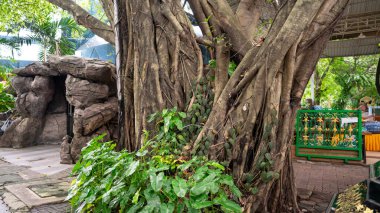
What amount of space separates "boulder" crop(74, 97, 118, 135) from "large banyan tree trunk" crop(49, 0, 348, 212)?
3186mm

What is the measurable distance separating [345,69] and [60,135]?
15314 millimetres

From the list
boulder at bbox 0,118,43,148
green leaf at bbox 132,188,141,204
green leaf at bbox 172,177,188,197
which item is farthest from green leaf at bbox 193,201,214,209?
Result: boulder at bbox 0,118,43,148

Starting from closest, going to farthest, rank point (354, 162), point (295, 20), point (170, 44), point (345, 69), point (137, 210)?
point (137, 210) → point (295, 20) → point (170, 44) → point (354, 162) → point (345, 69)

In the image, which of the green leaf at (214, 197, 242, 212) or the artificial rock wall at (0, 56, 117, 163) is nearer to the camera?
the green leaf at (214, 197, 242, 212)

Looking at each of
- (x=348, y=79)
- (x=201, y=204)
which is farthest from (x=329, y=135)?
(x=348, y=79)

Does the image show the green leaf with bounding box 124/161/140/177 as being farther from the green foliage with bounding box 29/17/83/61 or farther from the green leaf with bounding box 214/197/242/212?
the green foliage with bounding box 29/17/83/61

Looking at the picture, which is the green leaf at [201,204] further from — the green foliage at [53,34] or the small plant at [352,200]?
the green foliage at [53,34]

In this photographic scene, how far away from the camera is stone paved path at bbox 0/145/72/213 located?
3697 mm

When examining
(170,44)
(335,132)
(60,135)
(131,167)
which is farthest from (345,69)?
(131,167)

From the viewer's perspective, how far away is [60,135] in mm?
9688

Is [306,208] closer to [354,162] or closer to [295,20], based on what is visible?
[295,20]

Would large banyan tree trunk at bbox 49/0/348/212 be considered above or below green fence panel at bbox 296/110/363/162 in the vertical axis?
above

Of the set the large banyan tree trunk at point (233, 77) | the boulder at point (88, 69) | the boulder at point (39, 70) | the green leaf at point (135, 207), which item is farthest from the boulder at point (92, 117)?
the green leaf at point (135, 207)

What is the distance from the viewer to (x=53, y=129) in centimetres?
966
